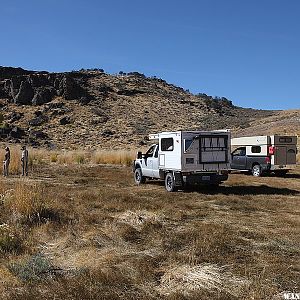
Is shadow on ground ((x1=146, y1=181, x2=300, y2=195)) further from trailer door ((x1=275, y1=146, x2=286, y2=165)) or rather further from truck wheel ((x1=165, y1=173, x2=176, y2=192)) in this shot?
trailer door ((x1=275, y1=146, x2=286, y2=165))

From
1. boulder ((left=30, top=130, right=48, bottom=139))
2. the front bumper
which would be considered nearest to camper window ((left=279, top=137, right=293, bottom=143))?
the front bumper

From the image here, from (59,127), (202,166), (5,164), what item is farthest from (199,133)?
(59,127)

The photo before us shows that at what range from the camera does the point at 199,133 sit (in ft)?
53.9

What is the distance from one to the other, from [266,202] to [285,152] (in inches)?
377

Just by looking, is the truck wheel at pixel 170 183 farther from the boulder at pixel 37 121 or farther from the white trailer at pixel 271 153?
the boulder at pixel 37 121

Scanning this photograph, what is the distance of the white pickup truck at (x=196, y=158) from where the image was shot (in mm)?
16219

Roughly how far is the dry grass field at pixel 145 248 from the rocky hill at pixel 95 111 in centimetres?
3931

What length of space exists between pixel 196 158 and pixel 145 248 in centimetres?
869

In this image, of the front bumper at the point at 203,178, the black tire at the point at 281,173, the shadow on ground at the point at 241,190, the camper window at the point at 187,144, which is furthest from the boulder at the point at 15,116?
the front bumper at the point at 203,178

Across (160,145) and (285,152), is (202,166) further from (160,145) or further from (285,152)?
(285,152)

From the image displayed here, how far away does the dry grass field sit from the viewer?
5.87 m

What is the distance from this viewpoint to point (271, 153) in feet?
73.5

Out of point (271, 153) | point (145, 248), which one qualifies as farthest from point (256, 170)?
point (145, 248)

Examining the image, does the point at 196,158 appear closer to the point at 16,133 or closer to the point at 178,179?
the point at 178,179
